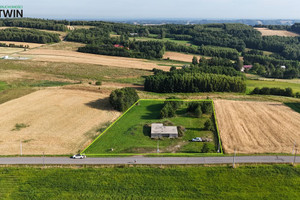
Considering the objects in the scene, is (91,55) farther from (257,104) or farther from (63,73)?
(257,104)

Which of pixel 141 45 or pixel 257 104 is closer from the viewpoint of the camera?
pixel 257 104

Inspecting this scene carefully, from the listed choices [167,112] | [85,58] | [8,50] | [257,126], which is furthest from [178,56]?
[257,126]

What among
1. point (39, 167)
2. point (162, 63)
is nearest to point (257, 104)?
point (39, 167)

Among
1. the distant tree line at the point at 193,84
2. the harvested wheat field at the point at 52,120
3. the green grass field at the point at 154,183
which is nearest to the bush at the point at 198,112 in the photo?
the harvested wheat field at the point at 52,120

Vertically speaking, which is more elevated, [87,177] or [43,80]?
[43,80]

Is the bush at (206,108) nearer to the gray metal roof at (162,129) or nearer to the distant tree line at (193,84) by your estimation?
the gray metal roof at (162,129)

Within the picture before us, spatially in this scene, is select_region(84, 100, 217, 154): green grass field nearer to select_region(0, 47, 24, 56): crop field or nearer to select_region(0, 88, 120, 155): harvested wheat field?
select_region(0, 88, 120, 155): harvested wheat field

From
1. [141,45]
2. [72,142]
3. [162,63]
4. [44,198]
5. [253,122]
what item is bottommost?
[44,198]
